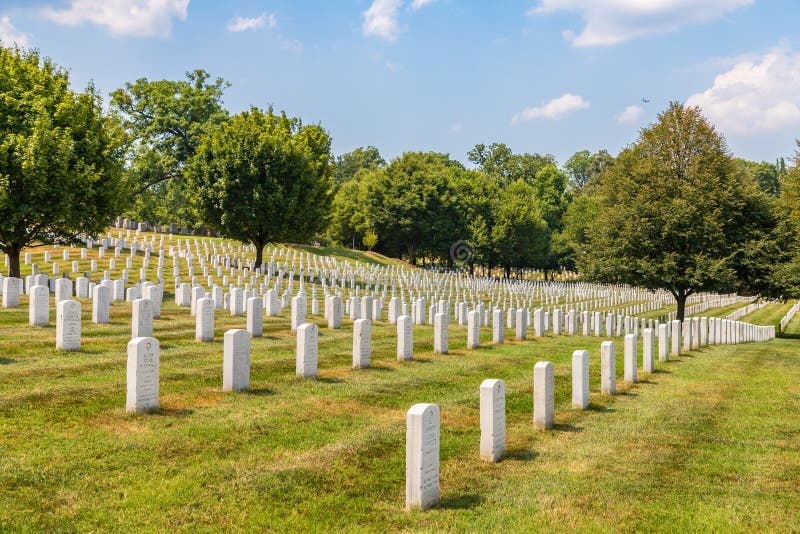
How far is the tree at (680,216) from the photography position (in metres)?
32.4

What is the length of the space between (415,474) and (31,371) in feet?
24.2

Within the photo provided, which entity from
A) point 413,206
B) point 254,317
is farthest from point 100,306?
point 413,206

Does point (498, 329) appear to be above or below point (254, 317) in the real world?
below

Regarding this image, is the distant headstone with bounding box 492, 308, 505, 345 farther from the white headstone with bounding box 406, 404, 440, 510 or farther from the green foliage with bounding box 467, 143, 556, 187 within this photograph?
the green foliage with bounding box 467, 143, 556, 187

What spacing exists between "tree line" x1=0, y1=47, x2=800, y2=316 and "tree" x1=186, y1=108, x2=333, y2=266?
0.31 ft

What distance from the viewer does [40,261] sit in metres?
36.6

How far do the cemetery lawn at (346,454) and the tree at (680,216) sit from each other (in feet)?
64.8

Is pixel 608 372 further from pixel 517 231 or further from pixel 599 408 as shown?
pixel 517 231

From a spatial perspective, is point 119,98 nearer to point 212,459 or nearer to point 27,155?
point 27,155

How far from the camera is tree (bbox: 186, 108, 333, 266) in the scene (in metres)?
43.1

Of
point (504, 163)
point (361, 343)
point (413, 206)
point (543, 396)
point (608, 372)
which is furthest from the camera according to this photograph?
point (504, 163)

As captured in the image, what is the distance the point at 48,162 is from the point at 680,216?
27.8 metres

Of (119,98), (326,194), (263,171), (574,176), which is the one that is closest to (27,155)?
(263,171)

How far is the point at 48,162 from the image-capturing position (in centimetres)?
A: 2467
